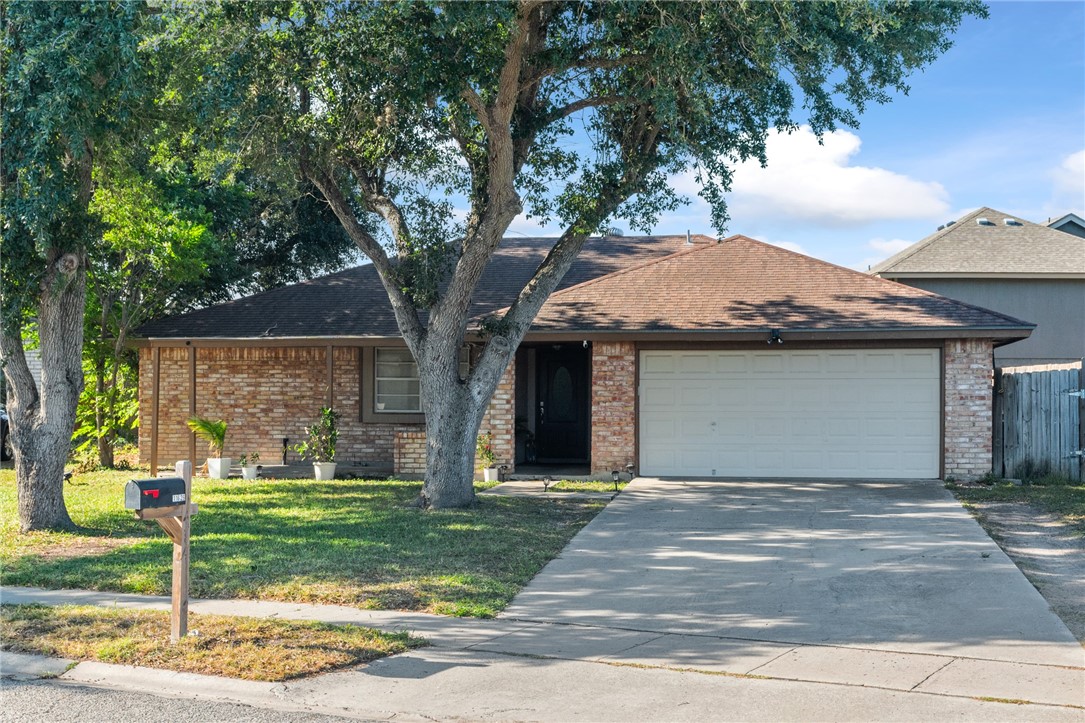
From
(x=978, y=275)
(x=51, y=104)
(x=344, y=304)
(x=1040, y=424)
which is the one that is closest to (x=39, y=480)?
(x=51, y=104)

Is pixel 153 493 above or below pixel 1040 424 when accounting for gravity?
below

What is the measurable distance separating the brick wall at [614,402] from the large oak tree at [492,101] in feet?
10.7

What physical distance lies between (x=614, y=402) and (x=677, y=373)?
1.16 meters

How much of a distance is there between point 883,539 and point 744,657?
16.3ft

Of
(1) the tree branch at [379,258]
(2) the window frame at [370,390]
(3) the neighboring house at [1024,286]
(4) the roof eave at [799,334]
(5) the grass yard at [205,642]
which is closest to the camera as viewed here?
(5) the grass yard at [205,642]

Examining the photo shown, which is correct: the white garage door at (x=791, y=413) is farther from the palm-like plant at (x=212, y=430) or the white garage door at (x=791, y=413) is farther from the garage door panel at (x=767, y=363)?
the palm-like plant at (x=212, y=430)

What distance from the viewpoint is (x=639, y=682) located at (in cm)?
617

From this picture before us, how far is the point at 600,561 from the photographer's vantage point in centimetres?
998

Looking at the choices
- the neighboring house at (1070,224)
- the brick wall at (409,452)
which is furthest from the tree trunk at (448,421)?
the neighboring house at (1070,224)

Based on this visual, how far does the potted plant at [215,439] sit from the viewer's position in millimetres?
17344

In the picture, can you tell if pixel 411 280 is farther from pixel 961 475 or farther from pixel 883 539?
pixel 961 475

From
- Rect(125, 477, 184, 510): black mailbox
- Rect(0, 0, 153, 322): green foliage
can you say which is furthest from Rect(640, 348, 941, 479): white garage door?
Rect(125, 477, 184, 510): black mailbox

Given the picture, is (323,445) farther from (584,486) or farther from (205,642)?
(205,642)

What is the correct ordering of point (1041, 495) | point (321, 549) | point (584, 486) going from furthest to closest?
point (584, 486)
point (1041, 495)
point (321, 549)
